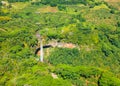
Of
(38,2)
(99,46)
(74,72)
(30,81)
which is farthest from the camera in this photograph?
(38,2)

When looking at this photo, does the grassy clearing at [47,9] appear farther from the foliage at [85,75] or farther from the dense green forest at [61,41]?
the foliage at [85,75]

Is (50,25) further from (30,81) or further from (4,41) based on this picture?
(30,81)

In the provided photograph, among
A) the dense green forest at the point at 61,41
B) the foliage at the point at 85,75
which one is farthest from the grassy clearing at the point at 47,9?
the foliage at the point at 85,75

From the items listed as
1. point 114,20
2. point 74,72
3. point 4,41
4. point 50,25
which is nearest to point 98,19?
point 114,20

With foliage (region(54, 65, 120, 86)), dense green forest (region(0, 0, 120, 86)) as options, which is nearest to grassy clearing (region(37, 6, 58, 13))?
dense green forest (region(0, 0, 120, 86))

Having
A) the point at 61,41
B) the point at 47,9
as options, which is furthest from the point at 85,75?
the point at 47,9

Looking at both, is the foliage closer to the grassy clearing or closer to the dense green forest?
the dense green forest

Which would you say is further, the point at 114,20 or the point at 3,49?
the point at 114,20

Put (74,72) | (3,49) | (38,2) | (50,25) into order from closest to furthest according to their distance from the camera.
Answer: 1. (74,72)
2. (3,49)
3. (50,25)
4. (38,2)

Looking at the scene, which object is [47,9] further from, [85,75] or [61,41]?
[85,75]
